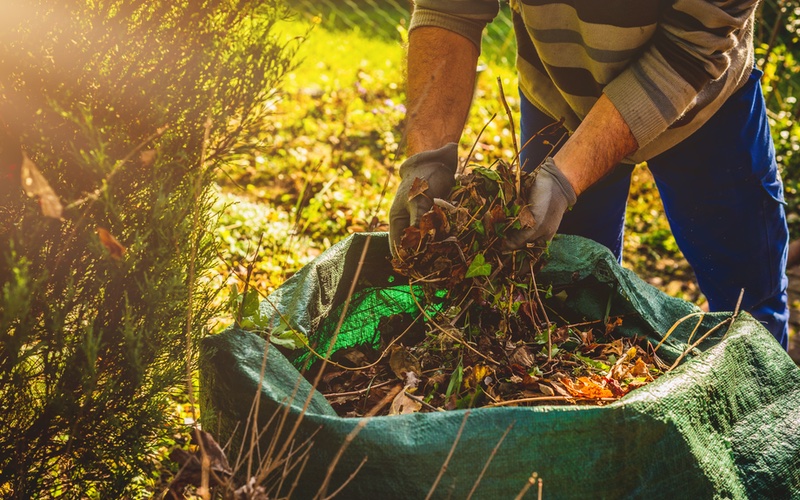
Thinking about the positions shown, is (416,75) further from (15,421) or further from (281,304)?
(15,421)

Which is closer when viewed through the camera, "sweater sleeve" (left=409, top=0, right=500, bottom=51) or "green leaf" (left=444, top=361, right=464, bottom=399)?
"green leaf" (left=444, top=361, right=464, bottom=399)

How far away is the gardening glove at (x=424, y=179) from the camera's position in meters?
1.76

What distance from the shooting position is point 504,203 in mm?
1662

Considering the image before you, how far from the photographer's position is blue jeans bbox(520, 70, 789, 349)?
6.77 feet

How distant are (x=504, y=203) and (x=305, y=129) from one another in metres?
2.98

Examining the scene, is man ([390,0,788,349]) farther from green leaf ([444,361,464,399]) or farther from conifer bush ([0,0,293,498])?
conifer bush ([0,0,293,498])

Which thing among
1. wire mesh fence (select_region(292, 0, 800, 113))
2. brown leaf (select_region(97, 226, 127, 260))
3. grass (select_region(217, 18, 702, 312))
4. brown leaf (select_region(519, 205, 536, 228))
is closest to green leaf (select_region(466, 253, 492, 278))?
brown leaf (select_region(519, 205, 536, 228))

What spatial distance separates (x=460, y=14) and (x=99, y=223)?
1.27 metres

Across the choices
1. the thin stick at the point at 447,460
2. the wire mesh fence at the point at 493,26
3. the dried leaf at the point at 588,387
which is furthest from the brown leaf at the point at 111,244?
the wire mesh fence at the point at 493,26

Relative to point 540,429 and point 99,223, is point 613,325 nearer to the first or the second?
point 540,429

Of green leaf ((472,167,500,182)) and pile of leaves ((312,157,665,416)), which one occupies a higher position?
green leaf ((472,167,500,182))

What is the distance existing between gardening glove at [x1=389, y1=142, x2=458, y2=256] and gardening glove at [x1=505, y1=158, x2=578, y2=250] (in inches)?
9.6

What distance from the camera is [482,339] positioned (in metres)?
1.78

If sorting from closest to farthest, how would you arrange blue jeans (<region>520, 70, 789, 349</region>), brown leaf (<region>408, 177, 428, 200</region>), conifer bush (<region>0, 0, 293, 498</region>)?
conifer bush (<region>0, 0, 293, 498</region>) → brown leaf (<region>408, 177, 428, 200</region>) → blue jeans (<region>520, 70, 789, 349</region>)
